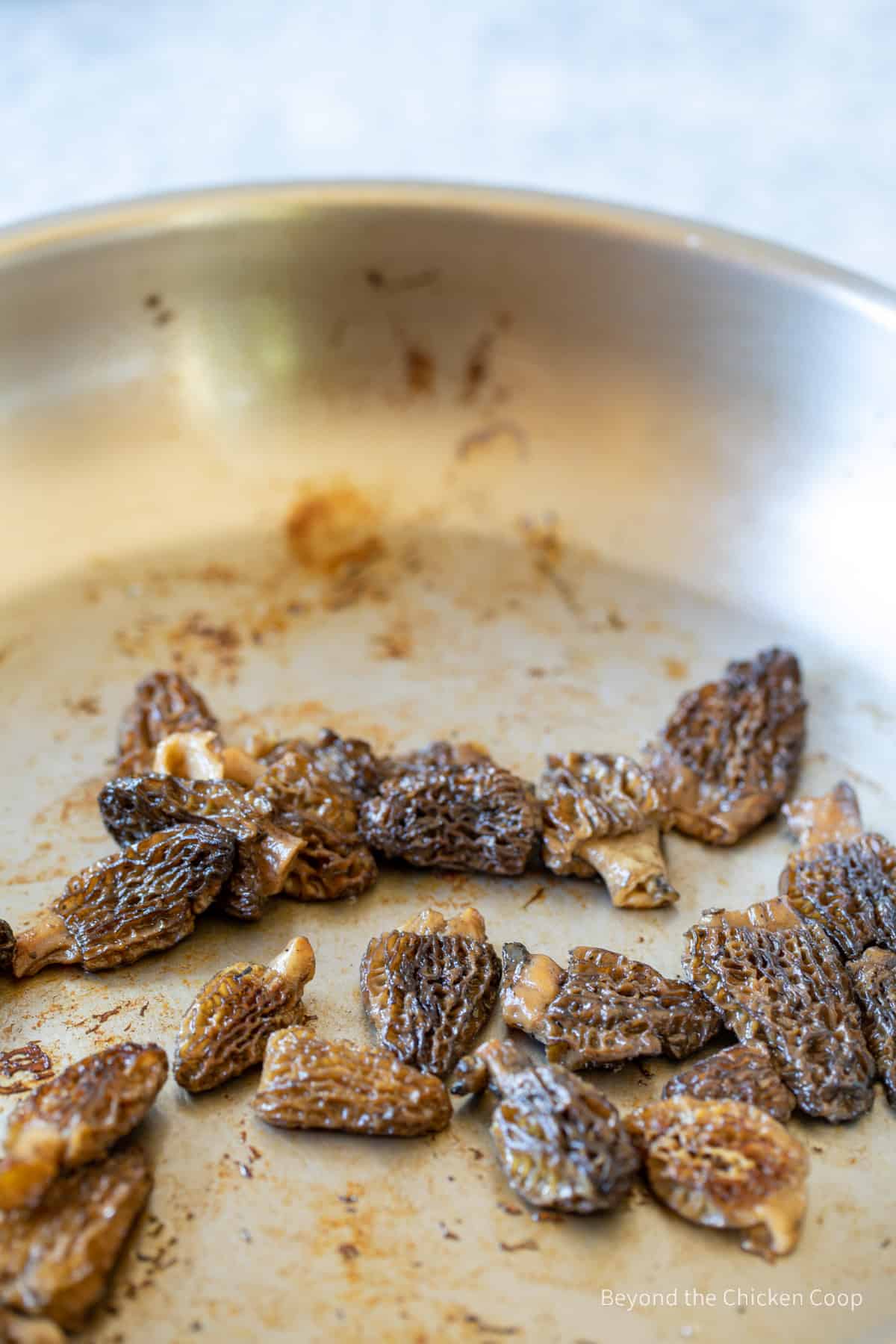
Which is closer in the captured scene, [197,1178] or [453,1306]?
[453,1306]

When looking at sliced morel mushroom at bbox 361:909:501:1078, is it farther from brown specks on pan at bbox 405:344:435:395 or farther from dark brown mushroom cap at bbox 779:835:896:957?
brown specks on pan at bbox 405:344:435:395

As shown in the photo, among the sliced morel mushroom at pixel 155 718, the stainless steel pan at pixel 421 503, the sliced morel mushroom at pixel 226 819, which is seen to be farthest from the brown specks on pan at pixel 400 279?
the sliced morel mushroom at pixel 226 819

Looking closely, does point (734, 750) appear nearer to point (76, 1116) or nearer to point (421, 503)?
point (421, 503)

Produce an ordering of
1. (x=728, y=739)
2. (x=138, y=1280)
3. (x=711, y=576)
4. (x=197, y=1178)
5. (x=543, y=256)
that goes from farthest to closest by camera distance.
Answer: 1. (x=543, y=256)
2. (x=711, y=576)
3. (x=728, y=739)
4. (x=197, y=1178)
5. (x=138, y=1280)

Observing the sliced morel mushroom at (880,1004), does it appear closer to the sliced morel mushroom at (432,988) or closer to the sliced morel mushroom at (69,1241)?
the sliced morel mushroom at (432,988)

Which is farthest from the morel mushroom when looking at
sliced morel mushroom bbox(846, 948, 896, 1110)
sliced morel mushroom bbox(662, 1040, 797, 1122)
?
sliced morel mushroom bbox(846, 948, 896, 1110)

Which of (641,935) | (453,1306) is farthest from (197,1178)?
(641,935)

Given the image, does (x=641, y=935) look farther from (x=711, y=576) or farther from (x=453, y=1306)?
(x=711, y=576)
